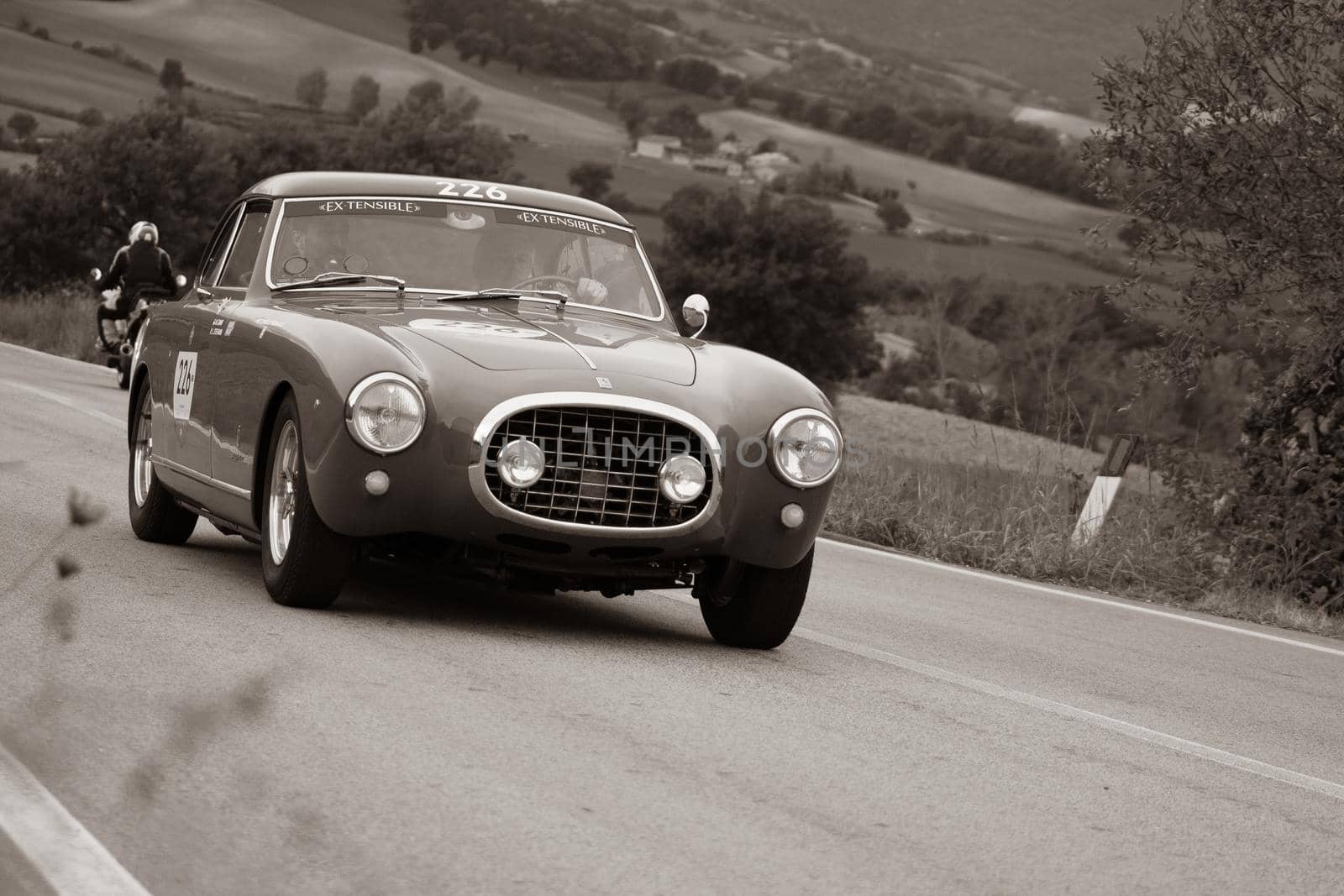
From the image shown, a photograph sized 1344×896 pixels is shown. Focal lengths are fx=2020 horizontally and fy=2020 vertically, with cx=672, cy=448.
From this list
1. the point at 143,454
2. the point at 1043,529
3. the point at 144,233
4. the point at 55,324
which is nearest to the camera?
the point at 143,454

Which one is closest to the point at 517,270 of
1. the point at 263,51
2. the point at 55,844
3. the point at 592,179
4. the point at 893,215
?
the point at 55,844

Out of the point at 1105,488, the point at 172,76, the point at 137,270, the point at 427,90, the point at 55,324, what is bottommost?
the point at 55,324

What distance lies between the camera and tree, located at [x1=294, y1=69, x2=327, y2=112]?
132875mm

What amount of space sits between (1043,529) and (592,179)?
359 ft

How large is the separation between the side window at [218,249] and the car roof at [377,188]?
436mm

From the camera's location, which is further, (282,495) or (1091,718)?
(282,495)

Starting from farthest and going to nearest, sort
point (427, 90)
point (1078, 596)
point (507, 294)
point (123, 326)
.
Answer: point (427, 90) → point (123, 326) → point (1078, 596) → point (507, 294)

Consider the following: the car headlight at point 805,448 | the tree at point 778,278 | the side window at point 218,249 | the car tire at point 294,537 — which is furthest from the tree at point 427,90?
the car headlight at point 805,448

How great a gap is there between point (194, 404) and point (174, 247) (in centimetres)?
6589

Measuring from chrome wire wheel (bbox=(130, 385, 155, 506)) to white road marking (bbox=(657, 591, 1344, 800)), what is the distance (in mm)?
3041

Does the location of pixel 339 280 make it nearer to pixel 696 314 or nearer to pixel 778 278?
pixel 696 314

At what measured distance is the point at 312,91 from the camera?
441 feet

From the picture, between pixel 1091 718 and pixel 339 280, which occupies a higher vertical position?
pixel 339 280

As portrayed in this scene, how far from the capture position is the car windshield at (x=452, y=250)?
8148mm
